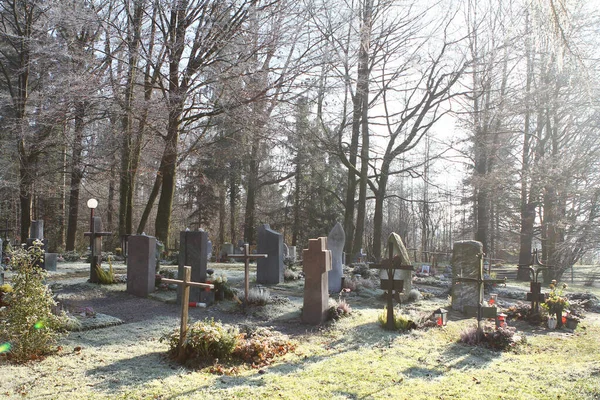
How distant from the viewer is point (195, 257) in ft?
32.5

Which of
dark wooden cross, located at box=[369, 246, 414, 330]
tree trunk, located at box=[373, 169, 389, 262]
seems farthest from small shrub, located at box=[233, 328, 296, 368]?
tree trunk, located at box=[373, 169, 389, 262]

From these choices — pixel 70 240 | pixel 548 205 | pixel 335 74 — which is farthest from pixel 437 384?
pixel 70 240

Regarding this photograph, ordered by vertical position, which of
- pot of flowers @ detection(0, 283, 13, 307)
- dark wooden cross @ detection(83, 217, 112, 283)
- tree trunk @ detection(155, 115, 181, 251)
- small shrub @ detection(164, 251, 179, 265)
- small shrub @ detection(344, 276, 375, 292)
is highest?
tree trunk @ detection(155, 115, 181, 251)

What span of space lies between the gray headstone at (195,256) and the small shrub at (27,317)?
4.16 metres

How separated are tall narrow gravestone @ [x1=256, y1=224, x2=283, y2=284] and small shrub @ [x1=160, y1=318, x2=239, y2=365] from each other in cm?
705

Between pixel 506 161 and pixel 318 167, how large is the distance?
11.5 m

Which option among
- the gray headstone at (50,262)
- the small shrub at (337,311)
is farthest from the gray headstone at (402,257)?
the gray headstone at (50,262)

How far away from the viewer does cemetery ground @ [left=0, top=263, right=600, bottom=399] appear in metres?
4.70

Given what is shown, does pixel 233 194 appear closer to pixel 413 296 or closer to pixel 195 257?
pixel 413 296

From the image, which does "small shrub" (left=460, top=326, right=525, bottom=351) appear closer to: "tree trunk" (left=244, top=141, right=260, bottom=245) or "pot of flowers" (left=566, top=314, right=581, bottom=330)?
"pot of flowers" (left=566, top=314, right=581, bottom=330)

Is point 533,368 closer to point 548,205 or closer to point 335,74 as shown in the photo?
point 335,74

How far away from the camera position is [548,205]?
17312 mm

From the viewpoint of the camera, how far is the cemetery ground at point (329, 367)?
4.70 m

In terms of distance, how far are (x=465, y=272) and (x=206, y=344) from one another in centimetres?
686
